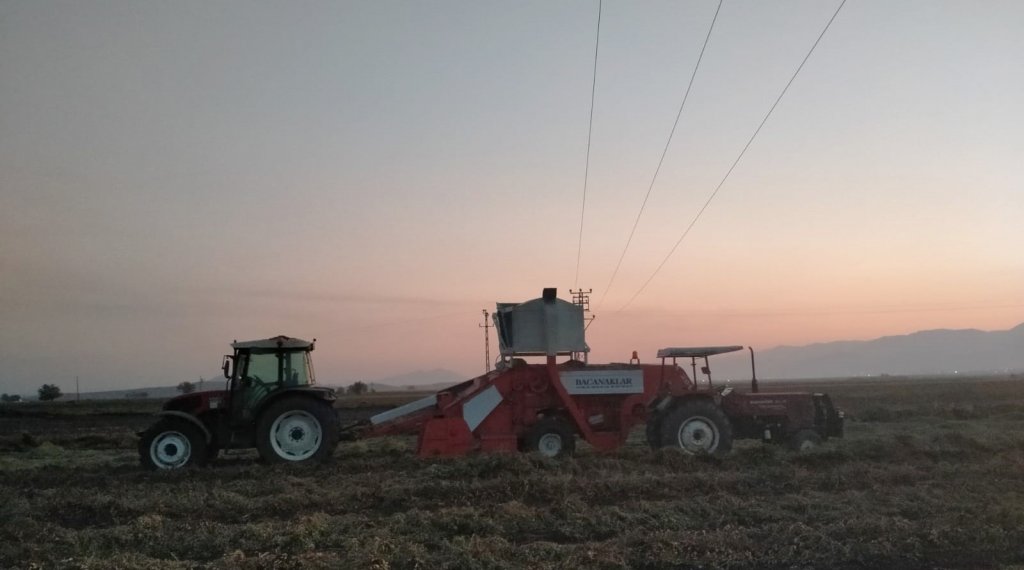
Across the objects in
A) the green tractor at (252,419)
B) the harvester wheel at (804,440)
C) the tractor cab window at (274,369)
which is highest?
the tractor cab window at (274,369)

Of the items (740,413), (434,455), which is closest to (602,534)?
(434,455)

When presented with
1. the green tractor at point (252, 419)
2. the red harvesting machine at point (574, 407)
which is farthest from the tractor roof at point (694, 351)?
the green tractor at point (252, 419)

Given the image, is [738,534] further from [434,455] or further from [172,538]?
[434,455]

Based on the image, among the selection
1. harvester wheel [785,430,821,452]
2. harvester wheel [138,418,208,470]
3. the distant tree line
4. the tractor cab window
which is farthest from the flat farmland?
the distant tree line

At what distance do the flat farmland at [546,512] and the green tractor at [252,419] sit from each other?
2.14ft

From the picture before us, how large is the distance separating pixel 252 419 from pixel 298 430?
2.99 feet

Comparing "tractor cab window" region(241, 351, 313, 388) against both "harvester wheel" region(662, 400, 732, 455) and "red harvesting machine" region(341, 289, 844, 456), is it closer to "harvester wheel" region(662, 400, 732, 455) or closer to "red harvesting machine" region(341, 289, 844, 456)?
"red harvesting machine" region(341, 289, 844, 456)

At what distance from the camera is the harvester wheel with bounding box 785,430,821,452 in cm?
1577

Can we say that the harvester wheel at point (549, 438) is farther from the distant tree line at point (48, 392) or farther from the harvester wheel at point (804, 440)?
the distant tree line at point (48, 392)

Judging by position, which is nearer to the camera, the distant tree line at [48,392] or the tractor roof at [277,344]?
the tractor roof at [277,344]

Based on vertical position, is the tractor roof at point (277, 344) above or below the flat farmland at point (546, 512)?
above

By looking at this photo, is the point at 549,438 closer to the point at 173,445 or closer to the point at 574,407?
the point at 574,407

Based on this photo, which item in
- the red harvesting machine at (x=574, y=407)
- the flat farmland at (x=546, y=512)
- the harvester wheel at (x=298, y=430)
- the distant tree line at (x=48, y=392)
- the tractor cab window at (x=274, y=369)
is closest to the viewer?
the flat farmland at (x=546, y=512)

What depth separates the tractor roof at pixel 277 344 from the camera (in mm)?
14930
